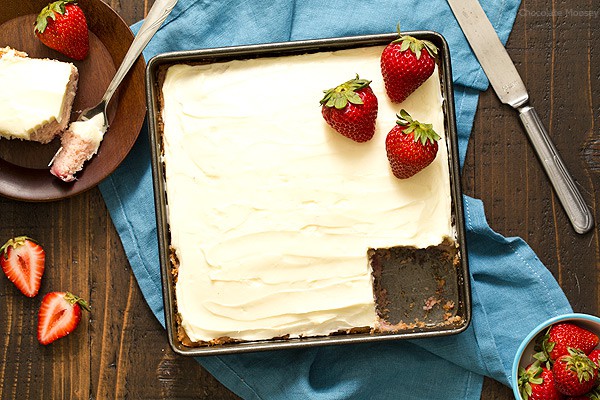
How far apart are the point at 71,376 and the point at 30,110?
859mm

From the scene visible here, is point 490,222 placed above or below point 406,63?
below

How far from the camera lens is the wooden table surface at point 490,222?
2320 millimetres

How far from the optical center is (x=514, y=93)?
2285 mm

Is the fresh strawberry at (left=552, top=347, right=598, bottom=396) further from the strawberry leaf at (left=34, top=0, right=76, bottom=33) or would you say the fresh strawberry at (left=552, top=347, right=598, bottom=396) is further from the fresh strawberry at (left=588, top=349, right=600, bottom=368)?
the strawberry leaf at (left=34, top=0, right=76, bottom=33)

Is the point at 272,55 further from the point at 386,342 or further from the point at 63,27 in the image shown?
the point at 386,342

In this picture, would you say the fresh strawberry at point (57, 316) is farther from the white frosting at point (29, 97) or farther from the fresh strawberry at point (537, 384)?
the fresh strawberry at point (537, 384)

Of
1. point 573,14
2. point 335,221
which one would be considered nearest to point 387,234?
point 335,221

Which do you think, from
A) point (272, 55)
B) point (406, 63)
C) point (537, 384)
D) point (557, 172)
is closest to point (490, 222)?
point (557, 172)

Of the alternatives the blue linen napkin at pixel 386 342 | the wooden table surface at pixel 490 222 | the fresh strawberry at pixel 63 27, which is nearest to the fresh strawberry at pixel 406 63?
the blue linen napkin at pixel 386 342

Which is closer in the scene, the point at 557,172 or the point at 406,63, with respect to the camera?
the point at 406,63

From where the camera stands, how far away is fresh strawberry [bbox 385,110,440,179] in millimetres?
1944

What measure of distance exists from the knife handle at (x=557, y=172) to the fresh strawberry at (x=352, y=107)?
1.90 ft

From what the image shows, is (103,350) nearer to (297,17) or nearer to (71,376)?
(71,376)

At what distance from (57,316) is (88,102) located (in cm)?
68
